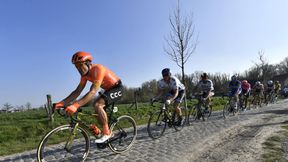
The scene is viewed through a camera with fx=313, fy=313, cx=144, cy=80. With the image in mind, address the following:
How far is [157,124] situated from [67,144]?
162 inches

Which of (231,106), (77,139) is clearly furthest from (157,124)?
(231,106)

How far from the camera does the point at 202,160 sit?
6828mm

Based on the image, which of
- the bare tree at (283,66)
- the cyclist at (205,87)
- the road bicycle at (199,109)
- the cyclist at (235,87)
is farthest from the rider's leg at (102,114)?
the bare tree at (283,66)

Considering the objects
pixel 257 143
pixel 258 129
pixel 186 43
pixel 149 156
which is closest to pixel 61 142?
pixel 149 156

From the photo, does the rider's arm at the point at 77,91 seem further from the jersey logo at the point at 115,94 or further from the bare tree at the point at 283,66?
the bare tree at the point at 283,66

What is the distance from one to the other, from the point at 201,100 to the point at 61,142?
8855 millimetres

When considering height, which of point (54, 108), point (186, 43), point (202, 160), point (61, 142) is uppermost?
point (186, 43)

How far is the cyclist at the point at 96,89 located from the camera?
6301mm

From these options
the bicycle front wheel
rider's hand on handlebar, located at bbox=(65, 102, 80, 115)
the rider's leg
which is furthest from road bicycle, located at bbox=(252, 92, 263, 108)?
rider's hand on handlebar, located at bbox=(65, 102, 80, 115)

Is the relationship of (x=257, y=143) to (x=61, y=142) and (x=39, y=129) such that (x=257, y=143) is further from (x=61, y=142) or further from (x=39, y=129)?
(x=39, y=129)

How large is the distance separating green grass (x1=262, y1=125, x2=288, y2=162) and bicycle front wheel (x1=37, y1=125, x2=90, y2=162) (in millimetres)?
3841

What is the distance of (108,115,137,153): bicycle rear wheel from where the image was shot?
24.5 ft

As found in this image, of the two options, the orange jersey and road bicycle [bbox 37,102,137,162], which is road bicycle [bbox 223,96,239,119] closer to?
road bicycle [bbox 37,102,137,162]

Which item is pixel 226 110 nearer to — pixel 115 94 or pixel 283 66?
pixel 115 94
